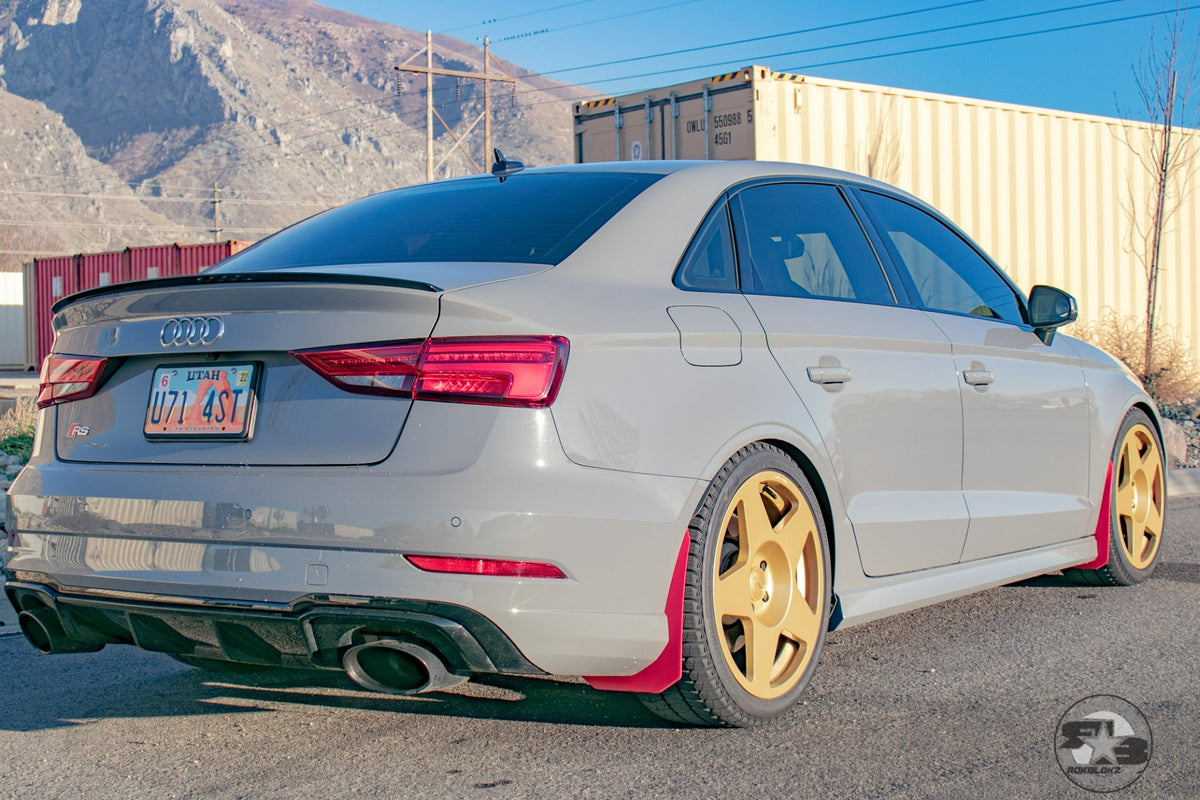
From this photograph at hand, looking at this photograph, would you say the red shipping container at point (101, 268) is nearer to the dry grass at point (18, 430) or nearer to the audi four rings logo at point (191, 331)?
the dry grass at point (18, 430)

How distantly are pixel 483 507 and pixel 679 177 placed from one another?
1331 mm

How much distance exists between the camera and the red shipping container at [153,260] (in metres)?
31.2

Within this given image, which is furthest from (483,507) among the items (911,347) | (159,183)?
(159,183)

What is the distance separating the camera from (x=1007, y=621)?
4.81 metres

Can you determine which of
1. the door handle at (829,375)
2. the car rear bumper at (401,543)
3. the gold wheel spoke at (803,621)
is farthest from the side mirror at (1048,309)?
the car rear bumper at (401,543)

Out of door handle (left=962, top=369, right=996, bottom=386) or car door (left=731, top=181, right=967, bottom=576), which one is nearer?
car door (left=731, top=181, right=967, bottom=576)

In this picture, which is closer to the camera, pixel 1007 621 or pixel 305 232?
pixel 305 232

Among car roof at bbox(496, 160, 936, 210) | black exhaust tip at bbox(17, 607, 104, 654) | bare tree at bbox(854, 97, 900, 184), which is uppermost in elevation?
bare tree at bbox(854, 97, 900, 184)

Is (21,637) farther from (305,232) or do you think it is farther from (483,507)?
(483,507)

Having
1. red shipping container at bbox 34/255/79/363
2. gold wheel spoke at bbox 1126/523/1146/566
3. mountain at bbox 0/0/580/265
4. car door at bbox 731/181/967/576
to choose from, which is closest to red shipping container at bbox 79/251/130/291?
red shipping container at bbox 34/255/79/363

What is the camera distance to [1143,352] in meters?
13.9

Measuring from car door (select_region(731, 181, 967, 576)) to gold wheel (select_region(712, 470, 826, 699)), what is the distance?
23 cm

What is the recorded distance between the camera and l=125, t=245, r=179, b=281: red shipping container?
102 feet
